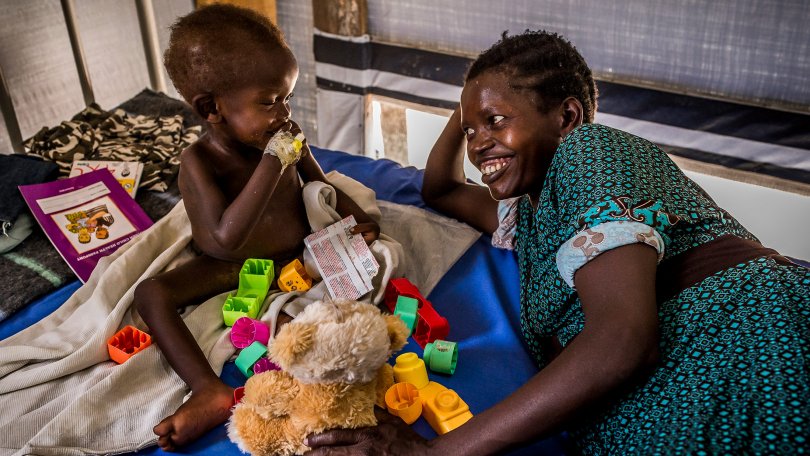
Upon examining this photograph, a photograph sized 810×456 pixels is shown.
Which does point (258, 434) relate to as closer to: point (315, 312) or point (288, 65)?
point (315, 312)

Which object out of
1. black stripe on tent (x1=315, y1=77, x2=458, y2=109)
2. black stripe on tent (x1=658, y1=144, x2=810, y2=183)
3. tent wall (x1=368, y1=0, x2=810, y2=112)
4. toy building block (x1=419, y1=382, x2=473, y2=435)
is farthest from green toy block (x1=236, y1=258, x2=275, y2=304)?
black stripe on tent (x1=658, y1=144, x2=810, y2=183)

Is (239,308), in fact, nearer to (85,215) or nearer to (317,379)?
(317,379)

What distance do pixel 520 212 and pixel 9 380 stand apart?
122 cm

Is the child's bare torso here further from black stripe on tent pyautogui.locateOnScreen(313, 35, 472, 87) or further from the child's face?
black stripe on tent pyautogui.locateOnScreen(313, 35, 472, 87)

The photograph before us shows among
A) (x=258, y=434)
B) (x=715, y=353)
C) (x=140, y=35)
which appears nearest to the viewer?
(x=715, y=353)

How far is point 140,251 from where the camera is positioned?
5.47 feet

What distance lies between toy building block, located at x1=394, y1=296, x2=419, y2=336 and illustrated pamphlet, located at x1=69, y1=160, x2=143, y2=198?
1.09 m

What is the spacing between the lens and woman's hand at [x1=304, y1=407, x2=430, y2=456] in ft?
3.35

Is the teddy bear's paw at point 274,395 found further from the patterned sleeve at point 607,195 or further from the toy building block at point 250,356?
the patterned sleeve at point 607,195

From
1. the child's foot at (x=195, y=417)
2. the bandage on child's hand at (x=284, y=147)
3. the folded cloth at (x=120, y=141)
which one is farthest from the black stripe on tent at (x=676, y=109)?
the child's foot at (x=195, y=417)

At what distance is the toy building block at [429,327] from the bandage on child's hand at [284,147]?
48 centimetres

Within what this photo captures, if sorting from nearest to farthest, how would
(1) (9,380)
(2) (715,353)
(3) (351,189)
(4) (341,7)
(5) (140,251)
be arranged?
1. (2) (715,353)
2. (1) (9,380)
3. (5) (140,251)
4. (3) (351,189)
5. (4) (341,7)

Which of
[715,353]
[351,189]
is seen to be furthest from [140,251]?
[715,353]

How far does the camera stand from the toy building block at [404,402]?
1.19 metres
